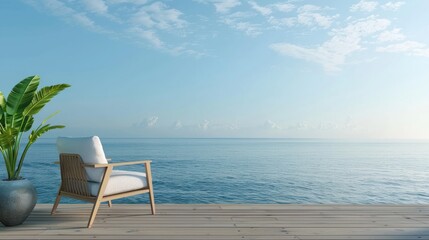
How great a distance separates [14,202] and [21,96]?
100 centimetres

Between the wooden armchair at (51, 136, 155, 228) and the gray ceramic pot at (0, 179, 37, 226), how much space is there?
1.33 feet

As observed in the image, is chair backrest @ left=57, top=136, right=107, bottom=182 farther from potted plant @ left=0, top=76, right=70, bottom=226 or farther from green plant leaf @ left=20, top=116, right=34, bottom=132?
green plant leaf @ left=20, top=116, right=34, bottom=132

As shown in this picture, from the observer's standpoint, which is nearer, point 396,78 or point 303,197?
point 303,197

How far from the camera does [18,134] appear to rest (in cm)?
313

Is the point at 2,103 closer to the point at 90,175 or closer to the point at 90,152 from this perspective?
the point at 90,152

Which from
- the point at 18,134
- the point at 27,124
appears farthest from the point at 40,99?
the point at 18,134

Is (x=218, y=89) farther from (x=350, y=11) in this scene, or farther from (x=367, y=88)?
(x=367, y=88)

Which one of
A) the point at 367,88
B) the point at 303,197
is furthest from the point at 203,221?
the point at 367,88

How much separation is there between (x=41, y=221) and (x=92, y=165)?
79 cm

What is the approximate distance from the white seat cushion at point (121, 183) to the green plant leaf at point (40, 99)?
3.16ft

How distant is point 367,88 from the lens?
3938 cm

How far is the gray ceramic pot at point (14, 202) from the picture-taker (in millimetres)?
2975

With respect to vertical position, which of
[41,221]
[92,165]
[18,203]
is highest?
[92,165]

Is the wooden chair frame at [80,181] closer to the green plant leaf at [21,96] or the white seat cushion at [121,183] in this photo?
the white seat cushion at [121,183]
